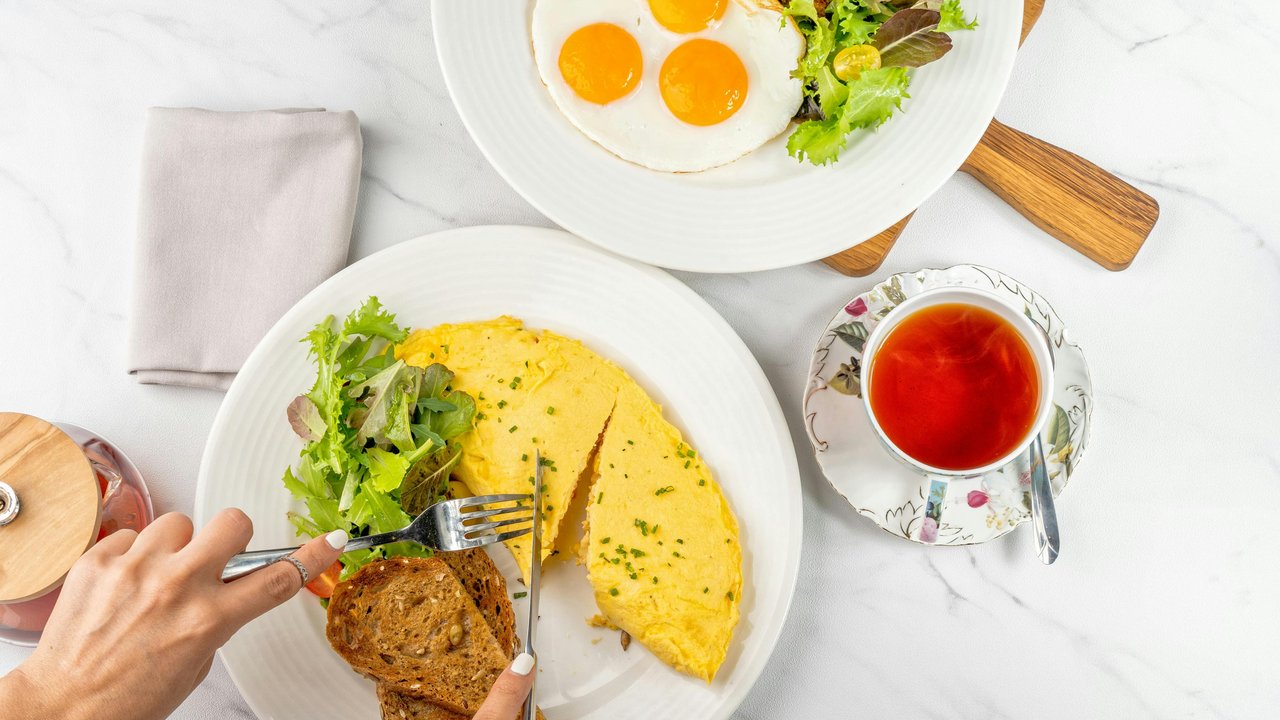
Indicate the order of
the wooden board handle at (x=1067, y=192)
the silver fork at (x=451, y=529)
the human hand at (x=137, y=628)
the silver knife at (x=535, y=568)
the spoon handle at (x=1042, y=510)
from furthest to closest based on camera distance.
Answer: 1. the wooden board handle at (x=1067, y=192)
2. the spoon handle at (x=1042, y=510)
3. the silver fork at (x=451, y=529)
4. the silver knife at (x=535, y=568)
5. the human hand at (x=137, y=628)

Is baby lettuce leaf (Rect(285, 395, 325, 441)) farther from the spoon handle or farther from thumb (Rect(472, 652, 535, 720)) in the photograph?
the spoon handle

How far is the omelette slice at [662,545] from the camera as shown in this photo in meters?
2.67

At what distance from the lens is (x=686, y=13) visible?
2818 mm

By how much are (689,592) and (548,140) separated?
1433 mm

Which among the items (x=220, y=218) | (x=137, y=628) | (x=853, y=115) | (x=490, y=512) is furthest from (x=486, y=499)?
(x=853, y=115)

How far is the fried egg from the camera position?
281 cm

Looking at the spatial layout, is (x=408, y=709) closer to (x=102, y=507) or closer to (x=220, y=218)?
(x=102, y=507)

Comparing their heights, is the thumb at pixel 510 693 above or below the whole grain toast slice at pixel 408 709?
above

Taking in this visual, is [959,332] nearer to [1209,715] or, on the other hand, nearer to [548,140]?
[548,140]

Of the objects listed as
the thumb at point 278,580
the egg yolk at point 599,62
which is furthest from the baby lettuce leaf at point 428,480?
the egg yolk at point 599,62

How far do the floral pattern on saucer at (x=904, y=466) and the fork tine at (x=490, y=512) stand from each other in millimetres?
906

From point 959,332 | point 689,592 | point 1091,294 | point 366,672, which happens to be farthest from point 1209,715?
point 366,672

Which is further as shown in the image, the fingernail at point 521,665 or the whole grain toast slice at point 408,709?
the whole grain toast slice at point 408,709

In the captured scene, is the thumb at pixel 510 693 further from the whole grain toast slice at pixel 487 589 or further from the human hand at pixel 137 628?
the human hand at pixel 137 628
